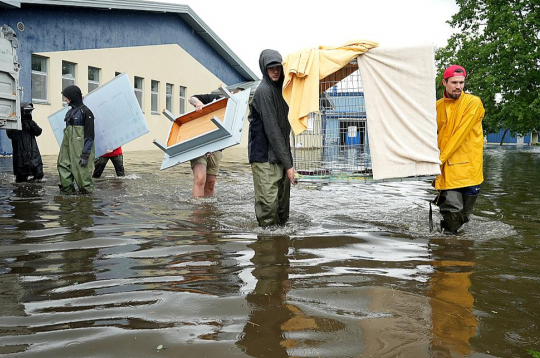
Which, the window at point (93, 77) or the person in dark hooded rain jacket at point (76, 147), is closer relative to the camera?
the person in dark hooded rain jacket at point (76, 147)

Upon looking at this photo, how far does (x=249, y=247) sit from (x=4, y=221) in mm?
3095

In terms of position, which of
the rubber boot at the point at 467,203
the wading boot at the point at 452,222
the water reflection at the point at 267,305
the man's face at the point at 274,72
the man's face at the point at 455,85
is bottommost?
the water reflection at the point at 267,305

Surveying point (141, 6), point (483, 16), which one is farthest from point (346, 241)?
point (483, 16)

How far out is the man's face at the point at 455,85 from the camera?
5.56m

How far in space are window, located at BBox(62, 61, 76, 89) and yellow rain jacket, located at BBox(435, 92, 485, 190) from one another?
1877 centimetres

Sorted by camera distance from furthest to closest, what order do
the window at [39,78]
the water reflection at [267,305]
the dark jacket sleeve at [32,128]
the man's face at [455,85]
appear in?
the window at [39,78] < the dark jacket sleeve at [32,128] < the man's face at [455,85] < the water reflection at [267,305]

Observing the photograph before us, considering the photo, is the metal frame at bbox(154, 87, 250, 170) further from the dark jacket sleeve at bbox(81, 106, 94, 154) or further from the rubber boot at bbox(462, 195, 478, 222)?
the rubber boot at bbox(462, 195, 478, 222)

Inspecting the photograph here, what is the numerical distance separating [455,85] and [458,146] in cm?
61

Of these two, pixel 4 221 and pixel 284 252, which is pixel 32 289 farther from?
pixel 4 221

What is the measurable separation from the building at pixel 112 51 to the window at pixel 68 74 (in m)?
0.04

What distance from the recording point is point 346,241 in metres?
5.50

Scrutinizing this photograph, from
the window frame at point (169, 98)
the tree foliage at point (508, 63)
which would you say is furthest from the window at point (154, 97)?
the tree foliage at point (508, 63)

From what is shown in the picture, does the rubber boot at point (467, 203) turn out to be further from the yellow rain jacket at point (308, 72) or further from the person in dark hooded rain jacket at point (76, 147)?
the person in dark hooded rain jacket at point (76, 147)

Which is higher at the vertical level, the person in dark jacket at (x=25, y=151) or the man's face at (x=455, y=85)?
the man's face at (x=455, y=85)
